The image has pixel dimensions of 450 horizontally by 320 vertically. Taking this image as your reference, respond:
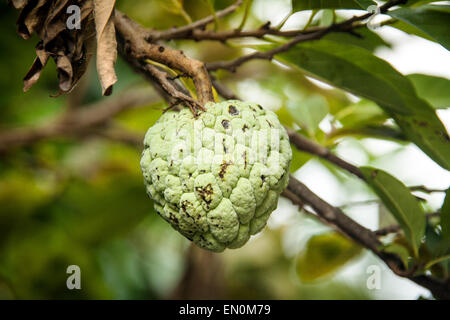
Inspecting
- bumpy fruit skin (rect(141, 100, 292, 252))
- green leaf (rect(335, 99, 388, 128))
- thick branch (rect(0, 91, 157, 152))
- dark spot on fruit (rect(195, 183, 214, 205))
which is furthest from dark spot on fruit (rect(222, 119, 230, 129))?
thick branch (rect(0, 91, 157, 152))

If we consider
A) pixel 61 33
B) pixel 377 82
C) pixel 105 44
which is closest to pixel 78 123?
pixel 61 33

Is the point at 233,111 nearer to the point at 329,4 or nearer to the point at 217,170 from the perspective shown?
the point at 217,170

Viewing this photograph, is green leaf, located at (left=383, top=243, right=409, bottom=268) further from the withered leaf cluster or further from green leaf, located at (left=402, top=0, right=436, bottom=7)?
the withered leaf cluster

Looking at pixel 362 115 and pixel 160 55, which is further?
pixel 362 115

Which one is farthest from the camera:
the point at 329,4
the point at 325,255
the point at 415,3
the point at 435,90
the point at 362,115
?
the point at 325,255

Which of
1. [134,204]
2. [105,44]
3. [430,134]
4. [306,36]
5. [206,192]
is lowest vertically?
[134,204]

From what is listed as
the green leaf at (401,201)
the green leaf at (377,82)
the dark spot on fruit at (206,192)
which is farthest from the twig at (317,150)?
the dark spot on fruit at (206,192)
